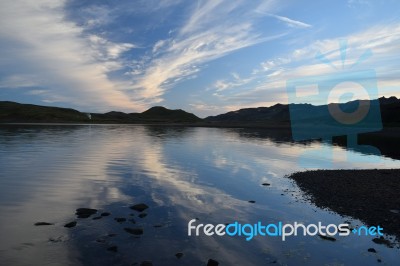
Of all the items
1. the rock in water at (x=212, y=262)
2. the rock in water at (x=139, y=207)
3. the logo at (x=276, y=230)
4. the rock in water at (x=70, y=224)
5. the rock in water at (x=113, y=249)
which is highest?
the rock in water at (x=70, y=224)

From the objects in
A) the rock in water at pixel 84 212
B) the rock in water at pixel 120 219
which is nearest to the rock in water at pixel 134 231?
the rock in water at pixel 120 219

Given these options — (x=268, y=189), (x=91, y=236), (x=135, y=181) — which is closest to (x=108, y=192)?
(x=135, y=181)

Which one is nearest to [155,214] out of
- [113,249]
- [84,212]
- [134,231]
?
[134,231]

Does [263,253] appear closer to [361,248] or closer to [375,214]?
[361,248]

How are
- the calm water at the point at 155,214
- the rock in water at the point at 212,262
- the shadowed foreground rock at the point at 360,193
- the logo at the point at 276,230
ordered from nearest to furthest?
the rock in water at the point at 212,262 → the calm water at the point at 155,214 → the logo at the point at 276,230 → the shadowed foreground rock at the point at 360,193

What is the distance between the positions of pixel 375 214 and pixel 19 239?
1983cm

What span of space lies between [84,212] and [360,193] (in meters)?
20.2

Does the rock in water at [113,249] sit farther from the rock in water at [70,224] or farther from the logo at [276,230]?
the logo at [276,230]

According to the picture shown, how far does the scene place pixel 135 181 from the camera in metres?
29.2

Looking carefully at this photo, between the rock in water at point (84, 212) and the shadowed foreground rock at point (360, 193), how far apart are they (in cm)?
1529

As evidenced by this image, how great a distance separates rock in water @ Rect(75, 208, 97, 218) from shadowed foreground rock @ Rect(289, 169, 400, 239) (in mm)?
15286

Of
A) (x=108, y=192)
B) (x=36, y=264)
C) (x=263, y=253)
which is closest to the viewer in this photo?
(x=36, y=264)

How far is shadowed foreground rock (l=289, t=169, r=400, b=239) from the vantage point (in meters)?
19.1

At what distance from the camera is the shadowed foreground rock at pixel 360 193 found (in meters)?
19.1
